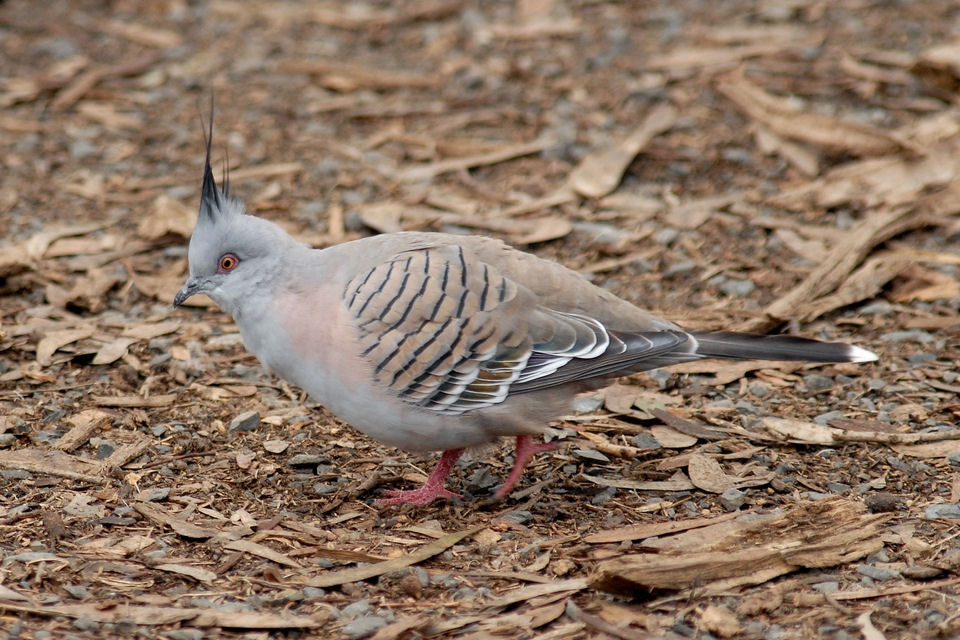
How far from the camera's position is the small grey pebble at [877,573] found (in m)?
4.10

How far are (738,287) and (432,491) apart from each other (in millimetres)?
2417

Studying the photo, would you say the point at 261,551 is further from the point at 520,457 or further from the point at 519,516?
the point at 520,457

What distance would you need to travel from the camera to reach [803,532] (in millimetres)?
4270

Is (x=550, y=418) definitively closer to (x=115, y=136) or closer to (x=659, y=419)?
(x=659, y=419)

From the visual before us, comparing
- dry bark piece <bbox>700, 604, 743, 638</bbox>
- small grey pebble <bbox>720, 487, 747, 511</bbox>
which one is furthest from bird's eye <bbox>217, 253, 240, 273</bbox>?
dry bark piece <bbox>700, 604, 743, 638</bbox>

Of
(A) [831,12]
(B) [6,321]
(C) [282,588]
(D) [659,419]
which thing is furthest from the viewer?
(A) [831,12]

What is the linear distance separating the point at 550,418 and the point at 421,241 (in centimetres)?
91

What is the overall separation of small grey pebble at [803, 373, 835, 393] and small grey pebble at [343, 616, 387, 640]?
2638mm

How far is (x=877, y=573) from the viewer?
412 centimetres

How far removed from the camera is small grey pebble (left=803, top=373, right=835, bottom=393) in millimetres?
5590

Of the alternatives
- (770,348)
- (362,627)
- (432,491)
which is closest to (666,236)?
(770,348)

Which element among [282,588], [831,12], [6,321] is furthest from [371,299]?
[831,12]

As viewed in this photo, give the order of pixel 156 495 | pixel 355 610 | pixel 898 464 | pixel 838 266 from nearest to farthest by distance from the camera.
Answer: pixel 355 610 → pixel 156 495 → pixel 898 464 → pixel 838 266

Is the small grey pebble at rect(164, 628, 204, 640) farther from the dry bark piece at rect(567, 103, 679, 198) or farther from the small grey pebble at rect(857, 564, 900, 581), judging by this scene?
the dry bark piece at rect(567, 103, 679, 198)
